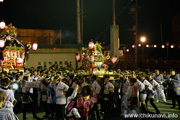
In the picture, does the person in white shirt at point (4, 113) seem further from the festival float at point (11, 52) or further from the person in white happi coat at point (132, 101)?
the festival float at point (11, 52)

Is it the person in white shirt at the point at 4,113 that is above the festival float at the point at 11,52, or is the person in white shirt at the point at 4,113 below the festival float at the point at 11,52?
below

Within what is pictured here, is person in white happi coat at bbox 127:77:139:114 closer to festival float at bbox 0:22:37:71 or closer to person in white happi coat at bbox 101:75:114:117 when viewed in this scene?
person in white happi coat at bbox 101:75:114:117

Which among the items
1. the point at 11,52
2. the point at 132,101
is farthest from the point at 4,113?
the point at 11,52

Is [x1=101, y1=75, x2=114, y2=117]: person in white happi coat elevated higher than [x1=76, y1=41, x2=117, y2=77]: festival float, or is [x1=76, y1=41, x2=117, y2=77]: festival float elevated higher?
[x1=76, y1=41, x2=117, y2=77]: festival float

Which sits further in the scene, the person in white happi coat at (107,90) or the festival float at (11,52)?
the festival float at (11,52)

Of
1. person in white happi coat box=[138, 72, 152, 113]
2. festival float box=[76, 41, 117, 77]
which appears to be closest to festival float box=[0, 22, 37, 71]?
festival float box=[76, 41, 117, 77]

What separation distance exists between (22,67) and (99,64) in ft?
20.2

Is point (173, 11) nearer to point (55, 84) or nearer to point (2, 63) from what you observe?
point (2, 63)

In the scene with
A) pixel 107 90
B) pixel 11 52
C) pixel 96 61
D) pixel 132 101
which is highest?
pixel 11 52

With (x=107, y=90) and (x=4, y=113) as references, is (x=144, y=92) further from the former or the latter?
(x=4, y=113)

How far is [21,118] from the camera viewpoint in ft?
28.7

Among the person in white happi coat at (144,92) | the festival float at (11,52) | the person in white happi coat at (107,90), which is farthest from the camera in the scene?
the festival float at (11,52)

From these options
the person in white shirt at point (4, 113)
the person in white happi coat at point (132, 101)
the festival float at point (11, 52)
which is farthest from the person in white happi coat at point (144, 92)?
the festival float at point (11, 52)

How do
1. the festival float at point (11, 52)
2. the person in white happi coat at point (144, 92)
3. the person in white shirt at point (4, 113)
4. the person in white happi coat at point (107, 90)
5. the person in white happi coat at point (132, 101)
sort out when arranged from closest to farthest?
1. the person in white shirt at point (4, 113)
2. the person in white happi coat at point (132, 101)
3. the person in white happi coat at point (144, 92)
4. the person in white happi coat at point (107, 90)
5. the festival float at point (11, 52)
